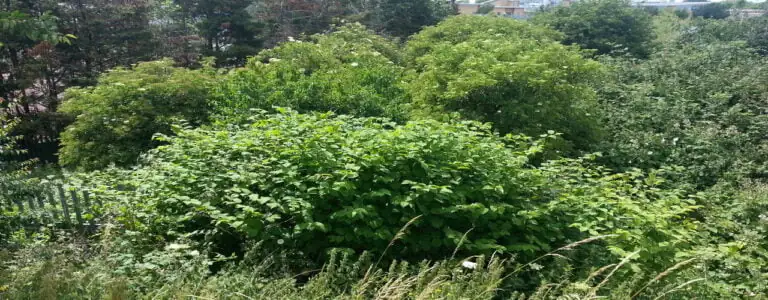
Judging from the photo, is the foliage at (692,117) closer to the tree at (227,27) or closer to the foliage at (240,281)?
the foliage at (240,281)

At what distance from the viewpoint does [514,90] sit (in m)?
6.71

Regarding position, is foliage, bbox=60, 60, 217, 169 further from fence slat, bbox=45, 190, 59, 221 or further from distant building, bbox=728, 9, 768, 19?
distant building, bbox=728, 9, 768, 19

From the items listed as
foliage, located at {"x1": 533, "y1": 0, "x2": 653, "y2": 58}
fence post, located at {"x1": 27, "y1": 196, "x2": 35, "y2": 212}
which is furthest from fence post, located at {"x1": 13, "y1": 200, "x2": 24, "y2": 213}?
foliage, located at {"x1": 533, "y1": 0, "x2": 653, "y2": 58}

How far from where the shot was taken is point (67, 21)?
1205 cm

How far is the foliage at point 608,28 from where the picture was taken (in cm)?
1498

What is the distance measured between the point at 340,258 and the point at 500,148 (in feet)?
5.53

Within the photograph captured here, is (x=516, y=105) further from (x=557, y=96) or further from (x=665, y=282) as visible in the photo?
(x=665, y=282)

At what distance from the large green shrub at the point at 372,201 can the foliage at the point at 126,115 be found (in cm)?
367

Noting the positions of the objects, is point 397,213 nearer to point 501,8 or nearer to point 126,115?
point 126,115

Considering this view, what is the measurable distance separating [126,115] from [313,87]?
2872mm

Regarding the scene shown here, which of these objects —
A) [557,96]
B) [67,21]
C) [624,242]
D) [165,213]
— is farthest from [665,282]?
[67,21]

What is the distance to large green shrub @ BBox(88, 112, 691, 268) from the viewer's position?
3.25 metres

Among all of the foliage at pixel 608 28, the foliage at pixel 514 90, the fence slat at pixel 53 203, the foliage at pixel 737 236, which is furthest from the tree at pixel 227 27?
the foliage at pixel 737 236

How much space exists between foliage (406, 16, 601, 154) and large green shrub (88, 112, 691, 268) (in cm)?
270
